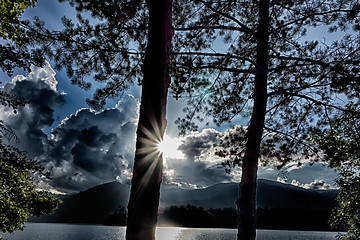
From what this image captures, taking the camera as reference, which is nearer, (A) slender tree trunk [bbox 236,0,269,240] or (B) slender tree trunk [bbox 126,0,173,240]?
(B) slender tree trunk [bbox 126,0,173,240]

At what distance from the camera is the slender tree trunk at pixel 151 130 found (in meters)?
2.47

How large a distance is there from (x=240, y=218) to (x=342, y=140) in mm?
4415

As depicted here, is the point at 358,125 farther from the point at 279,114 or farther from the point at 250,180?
the point at 250,180

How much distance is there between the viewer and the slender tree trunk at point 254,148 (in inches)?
185

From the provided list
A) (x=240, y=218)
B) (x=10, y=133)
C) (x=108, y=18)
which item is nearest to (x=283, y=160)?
(x=240, y=218)

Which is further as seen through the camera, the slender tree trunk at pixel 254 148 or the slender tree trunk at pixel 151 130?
the slender tree trunk at pixel 254 148

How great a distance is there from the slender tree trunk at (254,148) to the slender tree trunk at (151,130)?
296 cm

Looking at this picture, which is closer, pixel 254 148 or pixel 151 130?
pixel 151 130

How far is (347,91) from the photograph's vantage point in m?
6.29

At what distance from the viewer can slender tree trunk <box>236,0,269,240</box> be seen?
4699 millimetres

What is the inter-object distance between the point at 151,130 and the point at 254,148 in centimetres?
334

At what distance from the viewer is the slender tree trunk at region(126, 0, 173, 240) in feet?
8.10

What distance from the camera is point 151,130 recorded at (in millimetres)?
2750

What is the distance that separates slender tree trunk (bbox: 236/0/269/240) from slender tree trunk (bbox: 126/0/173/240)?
2.96m
